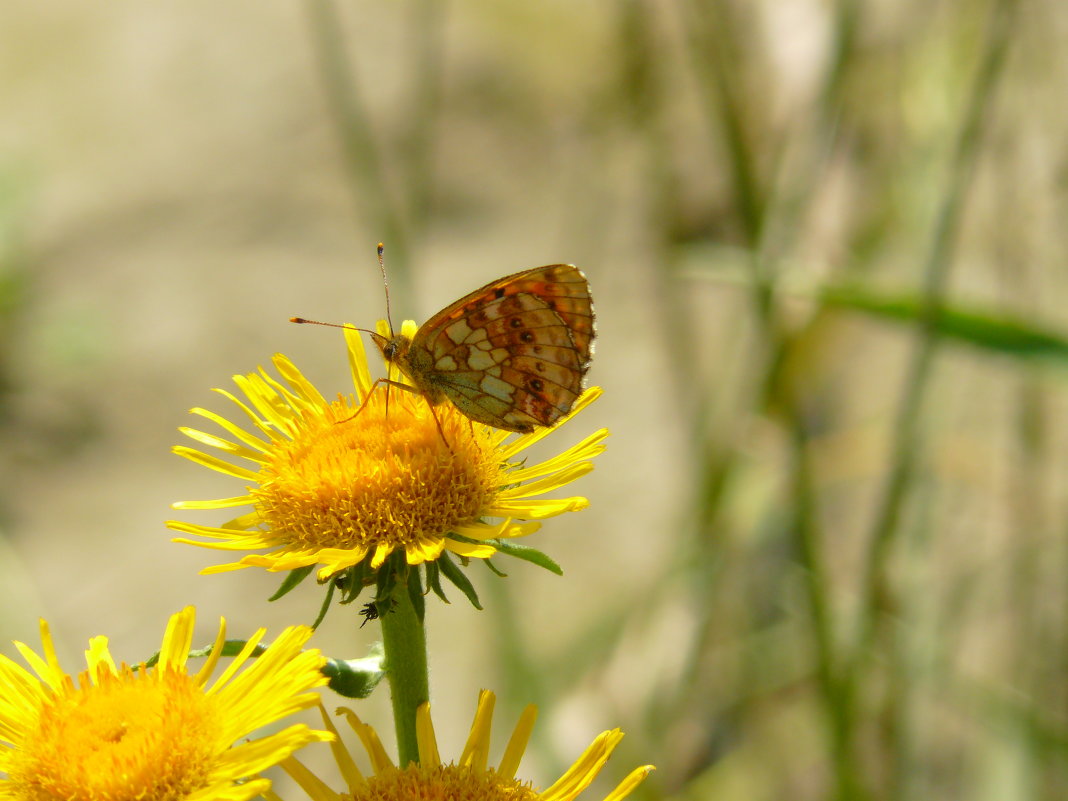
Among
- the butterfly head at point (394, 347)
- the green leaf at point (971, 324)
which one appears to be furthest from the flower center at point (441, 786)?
the green leaf at point (971, 324)

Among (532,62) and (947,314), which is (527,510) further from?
(532,62)

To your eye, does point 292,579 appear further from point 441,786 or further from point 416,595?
point 441,786

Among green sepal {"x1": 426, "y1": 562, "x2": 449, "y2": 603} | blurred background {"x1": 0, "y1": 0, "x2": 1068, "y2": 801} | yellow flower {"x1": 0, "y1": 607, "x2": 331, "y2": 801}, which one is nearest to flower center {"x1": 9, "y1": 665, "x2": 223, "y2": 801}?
yellow flower {"x1": 0, "y1": 607, "x2": 331, "y2": 801}

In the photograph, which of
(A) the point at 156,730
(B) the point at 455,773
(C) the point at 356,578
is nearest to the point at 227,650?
(A) the point at 156,730

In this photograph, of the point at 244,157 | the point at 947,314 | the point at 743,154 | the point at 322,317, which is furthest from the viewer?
the point at 244,157

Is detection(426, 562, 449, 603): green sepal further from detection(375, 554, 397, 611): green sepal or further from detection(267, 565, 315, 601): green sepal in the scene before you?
detection(267, 565, 315, 601): green sepal

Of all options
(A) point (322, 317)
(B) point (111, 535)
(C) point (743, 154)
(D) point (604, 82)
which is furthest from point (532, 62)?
(C) point (743, 154)
